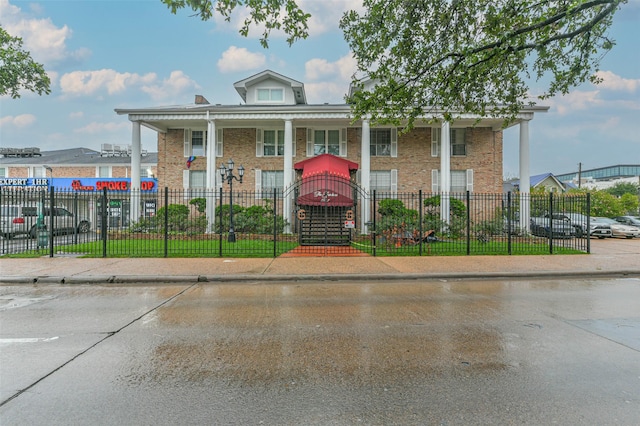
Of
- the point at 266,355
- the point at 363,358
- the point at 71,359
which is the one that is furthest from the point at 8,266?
the point at 363,358

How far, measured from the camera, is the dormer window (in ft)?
80.9

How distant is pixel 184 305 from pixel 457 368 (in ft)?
16.0

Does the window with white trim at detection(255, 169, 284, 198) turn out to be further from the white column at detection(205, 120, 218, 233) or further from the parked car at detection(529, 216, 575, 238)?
the parked car at detection(529, 216, 575, 238)

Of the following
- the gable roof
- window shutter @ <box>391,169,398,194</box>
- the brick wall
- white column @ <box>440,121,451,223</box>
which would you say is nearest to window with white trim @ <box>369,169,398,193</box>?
window shutter @ <box>391,169,398,194</box>

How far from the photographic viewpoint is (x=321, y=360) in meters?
4.02

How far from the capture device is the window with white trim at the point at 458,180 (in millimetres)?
23188

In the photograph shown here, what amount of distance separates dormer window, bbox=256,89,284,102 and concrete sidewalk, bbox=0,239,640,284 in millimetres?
15662

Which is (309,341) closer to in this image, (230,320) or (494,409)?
(230,320)

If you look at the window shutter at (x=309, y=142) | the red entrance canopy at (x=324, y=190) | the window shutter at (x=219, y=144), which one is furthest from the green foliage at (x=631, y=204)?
the window shutter at (x=219, y=144)

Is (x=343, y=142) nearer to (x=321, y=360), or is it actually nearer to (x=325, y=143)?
(x=325, y=143)

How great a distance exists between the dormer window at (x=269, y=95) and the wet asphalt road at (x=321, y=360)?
19.8 meters

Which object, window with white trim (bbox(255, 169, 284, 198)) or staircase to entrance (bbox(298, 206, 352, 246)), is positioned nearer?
staircase to entrance (bbox(298, 206, 352, 246))

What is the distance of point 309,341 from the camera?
464 cm

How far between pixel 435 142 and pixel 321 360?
70.4ft
